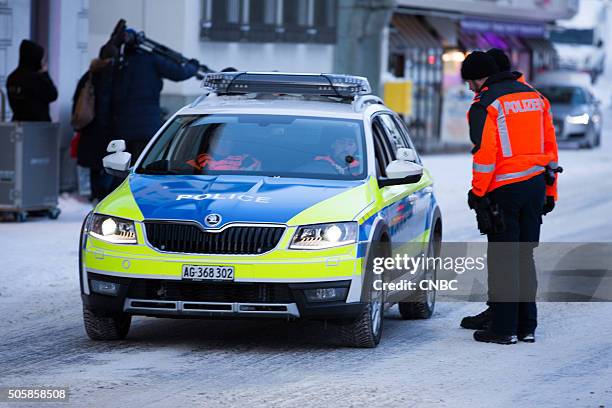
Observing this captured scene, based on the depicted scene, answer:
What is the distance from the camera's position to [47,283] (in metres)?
13.4

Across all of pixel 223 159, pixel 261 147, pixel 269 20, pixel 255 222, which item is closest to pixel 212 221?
pixel 255 222

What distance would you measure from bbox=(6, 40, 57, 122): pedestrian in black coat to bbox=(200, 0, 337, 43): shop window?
7966mm

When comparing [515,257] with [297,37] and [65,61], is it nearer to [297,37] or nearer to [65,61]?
[65,61]

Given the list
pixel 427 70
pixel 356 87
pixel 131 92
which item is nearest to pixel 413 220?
pixel 356 87

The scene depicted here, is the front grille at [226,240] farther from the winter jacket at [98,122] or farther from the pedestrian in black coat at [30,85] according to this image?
the pedestrian in black coat at [30,85]

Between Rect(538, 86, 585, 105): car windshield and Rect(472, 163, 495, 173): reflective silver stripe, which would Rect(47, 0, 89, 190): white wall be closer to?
Rect(472, 163, 495, 173): reflective silver stripe

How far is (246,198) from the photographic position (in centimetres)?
988

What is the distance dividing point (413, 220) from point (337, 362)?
6.71 ft

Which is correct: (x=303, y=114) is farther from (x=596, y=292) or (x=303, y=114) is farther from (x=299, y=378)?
(x=596, y=292)

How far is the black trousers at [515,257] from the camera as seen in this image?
10.4 metres

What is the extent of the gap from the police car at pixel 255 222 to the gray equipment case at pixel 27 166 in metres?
7.00

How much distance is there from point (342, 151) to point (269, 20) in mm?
18300

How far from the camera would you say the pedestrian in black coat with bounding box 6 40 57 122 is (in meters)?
18.1

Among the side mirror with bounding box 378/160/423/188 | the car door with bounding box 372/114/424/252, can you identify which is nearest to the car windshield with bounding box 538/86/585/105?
the car door with bounding box 372/114/424/252
